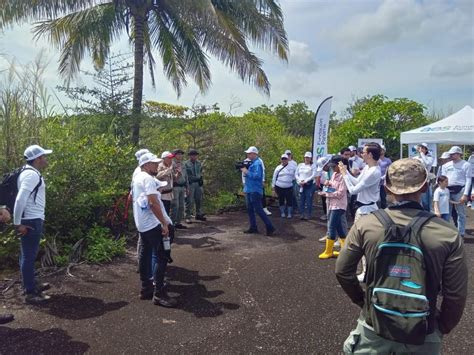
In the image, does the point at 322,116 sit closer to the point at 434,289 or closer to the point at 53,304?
the point at 53,304

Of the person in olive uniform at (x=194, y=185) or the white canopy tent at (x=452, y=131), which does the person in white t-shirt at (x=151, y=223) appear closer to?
the person in olive uniform at (x=194, y=185)

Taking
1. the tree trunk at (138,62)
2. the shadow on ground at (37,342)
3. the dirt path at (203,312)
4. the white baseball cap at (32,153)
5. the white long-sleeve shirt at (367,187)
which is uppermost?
the tree trunk at (138,62)

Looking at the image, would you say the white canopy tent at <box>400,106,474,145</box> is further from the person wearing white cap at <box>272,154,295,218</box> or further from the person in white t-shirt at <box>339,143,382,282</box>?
the person in white t-shirt at <box>339,143,382,282</box>

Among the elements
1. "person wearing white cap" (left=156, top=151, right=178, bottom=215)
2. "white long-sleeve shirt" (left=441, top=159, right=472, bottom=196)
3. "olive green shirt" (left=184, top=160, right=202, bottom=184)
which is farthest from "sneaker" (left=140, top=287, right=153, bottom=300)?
"white long-sleeve shirt" (left=441, top=159, right=472, bottom=196)

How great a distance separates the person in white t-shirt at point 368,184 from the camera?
16.2 feet

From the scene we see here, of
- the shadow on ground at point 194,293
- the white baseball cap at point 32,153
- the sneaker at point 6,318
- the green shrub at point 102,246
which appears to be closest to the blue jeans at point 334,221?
the shadow on ground at point 194,293

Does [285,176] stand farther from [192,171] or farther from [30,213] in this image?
[30,213]

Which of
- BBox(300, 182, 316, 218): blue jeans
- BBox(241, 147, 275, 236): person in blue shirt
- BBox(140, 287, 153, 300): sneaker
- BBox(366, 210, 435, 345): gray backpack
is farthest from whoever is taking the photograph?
BBox(300, 182, 316, 218): blue jeans

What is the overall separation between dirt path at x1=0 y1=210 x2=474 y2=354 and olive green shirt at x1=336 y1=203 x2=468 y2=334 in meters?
1.82

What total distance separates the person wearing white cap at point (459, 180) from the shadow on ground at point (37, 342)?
693 centimetres

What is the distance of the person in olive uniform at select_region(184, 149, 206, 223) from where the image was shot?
9438 millimetres

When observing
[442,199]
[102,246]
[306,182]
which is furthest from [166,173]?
[442,199]

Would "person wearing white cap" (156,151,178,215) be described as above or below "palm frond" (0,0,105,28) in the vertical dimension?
below

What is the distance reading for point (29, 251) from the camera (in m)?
4.62
